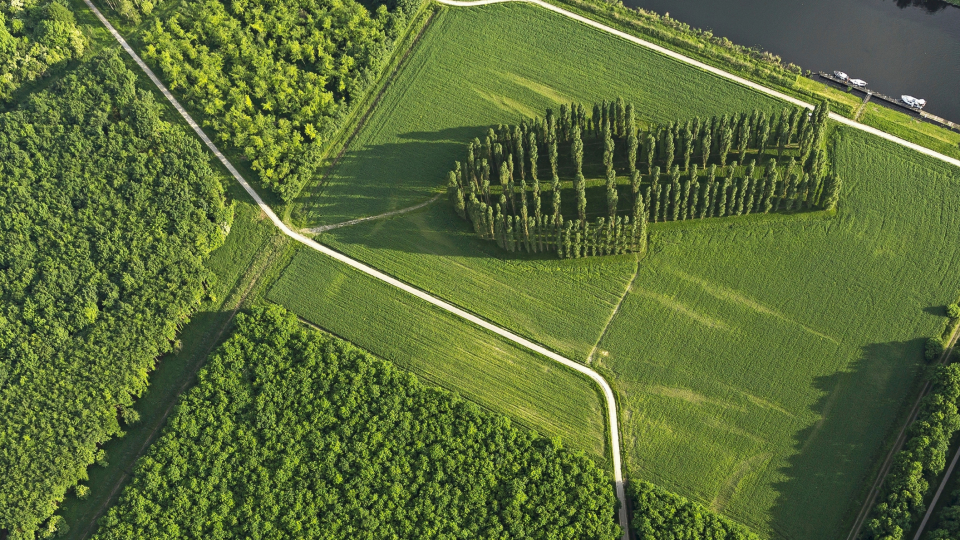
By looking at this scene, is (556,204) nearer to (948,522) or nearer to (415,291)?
(415,291)

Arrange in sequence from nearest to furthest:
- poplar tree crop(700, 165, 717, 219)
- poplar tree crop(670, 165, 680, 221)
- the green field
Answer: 1. the green field
2. poplar tree crop(670, 165, 680, 221)
3. poplar tree crop(700, 165, 717, 219)

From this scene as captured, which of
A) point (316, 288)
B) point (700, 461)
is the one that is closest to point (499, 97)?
point (316, 288)

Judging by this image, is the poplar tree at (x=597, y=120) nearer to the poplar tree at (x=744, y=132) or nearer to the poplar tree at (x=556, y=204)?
the poplar tree at (x=556, y=204)

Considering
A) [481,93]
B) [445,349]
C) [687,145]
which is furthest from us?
[481,93]

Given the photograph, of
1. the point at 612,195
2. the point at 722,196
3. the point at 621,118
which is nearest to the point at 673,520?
the point at 612,195

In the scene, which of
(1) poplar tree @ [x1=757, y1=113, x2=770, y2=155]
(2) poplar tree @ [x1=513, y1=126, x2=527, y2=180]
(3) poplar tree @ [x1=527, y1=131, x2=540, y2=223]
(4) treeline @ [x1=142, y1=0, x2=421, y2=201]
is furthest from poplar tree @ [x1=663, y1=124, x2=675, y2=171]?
(4) treeline @ [x1=142, y1=0, x2=421, y2=201]

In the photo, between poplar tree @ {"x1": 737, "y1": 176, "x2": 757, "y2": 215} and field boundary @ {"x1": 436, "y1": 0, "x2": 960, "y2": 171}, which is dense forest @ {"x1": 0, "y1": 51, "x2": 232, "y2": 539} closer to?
field boundary @ {"x1": 436, "y1": 0, "x2": 960, "y2": 171}
